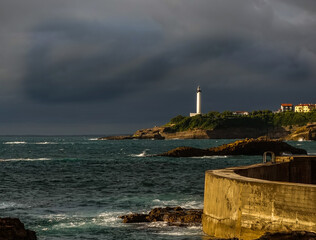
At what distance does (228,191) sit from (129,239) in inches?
155

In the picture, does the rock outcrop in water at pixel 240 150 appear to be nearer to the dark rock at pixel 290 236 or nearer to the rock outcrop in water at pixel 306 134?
the dark rock at pixel 290 236

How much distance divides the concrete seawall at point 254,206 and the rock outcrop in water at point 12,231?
4.98 meters

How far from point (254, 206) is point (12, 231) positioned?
5847 millimetres

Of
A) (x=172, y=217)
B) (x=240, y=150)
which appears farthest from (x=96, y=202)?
(x=240, y=150)

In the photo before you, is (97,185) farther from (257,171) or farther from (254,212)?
(254,212)

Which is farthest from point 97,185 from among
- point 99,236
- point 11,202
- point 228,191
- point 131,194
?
point 228,191

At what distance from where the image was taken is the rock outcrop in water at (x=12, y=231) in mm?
10742

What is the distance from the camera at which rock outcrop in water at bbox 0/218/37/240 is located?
1074 centimetres

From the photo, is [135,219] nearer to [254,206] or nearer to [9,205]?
[254,206]

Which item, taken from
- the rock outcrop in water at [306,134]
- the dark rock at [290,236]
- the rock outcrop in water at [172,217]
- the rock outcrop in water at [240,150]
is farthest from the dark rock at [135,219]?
the rock outcrop in water at [306,134]

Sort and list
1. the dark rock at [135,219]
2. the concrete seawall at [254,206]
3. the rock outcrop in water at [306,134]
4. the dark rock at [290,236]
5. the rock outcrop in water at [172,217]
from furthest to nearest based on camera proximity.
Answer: the rock outcrop in water at [306,134] < the dark rock at [135,219] < the rock outcrop in water at [172,217] < the concrete seawall at [254,206] < the dark rock at [290,236]


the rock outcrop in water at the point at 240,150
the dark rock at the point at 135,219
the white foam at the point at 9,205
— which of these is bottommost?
the white foam at the point at 9,205

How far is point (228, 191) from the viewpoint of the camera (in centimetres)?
1230

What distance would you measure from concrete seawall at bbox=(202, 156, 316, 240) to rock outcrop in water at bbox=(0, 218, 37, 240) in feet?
16.3
